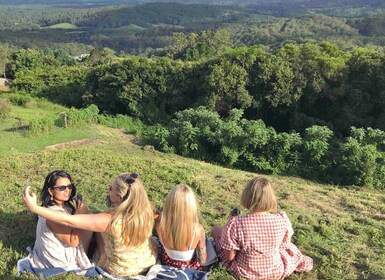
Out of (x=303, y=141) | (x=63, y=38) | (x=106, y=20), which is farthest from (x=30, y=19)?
(x=303, y=141)

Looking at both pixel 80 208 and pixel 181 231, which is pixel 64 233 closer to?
pixel 80 208

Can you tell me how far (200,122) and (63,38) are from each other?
401ft

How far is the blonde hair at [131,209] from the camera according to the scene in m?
3.79

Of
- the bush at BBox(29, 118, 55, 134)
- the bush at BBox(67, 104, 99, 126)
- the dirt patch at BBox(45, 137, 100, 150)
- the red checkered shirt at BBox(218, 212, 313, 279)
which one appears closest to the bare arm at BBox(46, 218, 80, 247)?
the red checkered shirt at BBox(218, 212, 313, 279)

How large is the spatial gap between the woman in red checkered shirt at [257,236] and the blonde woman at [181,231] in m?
0.28

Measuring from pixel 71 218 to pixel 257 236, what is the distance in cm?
173

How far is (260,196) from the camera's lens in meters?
4.03

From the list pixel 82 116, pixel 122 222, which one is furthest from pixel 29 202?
pixel 82 116

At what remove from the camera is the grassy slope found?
4.97 m

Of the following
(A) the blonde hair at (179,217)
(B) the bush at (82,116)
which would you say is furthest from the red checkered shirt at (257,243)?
(B) the bush at (82,116)

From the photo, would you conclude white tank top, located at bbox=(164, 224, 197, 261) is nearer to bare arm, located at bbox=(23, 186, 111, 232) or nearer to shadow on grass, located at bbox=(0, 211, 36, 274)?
bare arm, located at bbox=(23, 186, 111, 232)

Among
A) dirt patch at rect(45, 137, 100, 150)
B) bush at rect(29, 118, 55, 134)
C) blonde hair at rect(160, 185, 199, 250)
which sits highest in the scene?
blonde hair at rect(160, 185, 199, 250)

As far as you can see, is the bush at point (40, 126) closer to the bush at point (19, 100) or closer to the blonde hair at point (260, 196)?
the bush at point (19, 100)

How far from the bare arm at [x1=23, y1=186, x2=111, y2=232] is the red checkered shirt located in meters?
1.16
